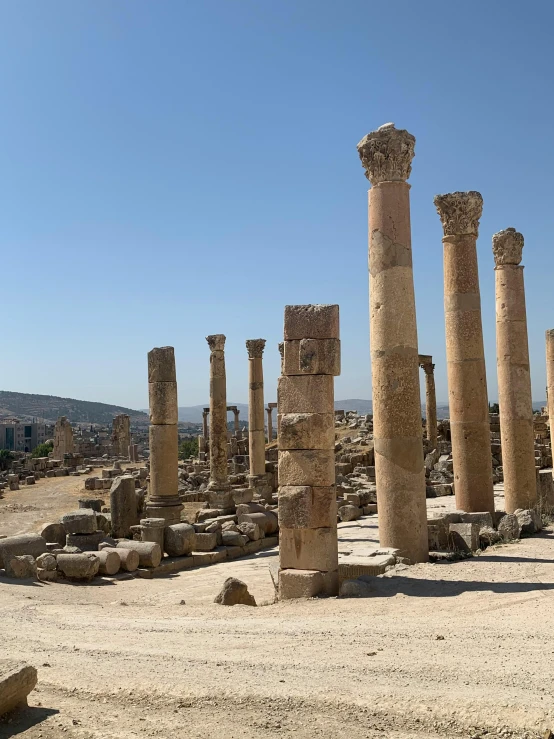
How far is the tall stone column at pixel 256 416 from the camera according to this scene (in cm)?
2775

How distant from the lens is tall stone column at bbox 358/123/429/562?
448 inches

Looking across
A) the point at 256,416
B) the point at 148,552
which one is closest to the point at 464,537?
the point at 148,552

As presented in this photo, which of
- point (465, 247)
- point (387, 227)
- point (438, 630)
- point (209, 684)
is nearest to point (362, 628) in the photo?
point (438, 630)

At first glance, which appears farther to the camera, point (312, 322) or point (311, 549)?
point (312, 322)

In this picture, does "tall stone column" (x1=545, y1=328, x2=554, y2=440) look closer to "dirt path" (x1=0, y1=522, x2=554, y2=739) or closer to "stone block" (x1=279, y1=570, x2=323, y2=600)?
"dirt path" (x1=0, y1=522, x2=554, y2=739)

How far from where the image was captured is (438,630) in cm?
735

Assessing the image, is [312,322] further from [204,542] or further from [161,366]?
[161,366]

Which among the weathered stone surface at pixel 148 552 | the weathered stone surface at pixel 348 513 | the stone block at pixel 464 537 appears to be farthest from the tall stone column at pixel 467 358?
the weathered stone surface at pixel 348 513

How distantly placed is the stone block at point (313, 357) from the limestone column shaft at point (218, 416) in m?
14.6

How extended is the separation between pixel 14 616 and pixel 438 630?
560 centimetres

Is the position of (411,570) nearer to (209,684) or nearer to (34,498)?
(209,684)

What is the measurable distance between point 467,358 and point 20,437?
265 feet

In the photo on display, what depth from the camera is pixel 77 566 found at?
1336 centimetres

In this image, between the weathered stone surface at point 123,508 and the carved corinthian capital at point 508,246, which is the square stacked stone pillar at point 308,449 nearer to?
the carved corinthian capital at point 508,246
